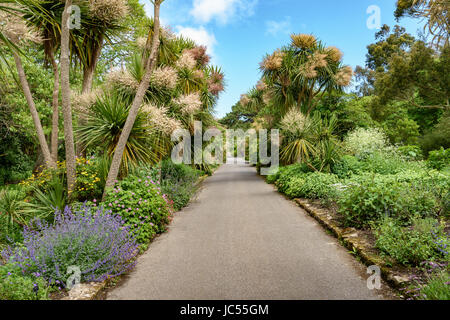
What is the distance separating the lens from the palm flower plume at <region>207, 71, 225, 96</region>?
13.8 m

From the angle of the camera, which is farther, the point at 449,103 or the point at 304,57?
the point at 449,103

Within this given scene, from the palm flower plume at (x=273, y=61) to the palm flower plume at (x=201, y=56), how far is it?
2.92 meters

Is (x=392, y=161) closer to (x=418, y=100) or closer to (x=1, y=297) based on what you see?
(x=1, y=297)

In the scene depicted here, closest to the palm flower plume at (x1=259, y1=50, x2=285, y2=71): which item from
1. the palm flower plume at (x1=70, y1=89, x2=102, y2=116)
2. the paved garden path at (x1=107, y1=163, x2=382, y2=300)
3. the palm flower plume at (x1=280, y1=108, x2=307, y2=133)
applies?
the palm flower plume at (x1=280, y1=108, x2=307, y2=133)

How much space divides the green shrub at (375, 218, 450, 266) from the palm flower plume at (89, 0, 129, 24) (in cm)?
715

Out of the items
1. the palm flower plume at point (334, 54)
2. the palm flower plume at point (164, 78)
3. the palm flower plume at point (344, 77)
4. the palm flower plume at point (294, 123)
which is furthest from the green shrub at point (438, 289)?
the palm flower plume at point (334, 54)

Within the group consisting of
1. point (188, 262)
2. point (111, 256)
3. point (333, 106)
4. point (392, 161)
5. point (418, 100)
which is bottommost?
point (188, 262)

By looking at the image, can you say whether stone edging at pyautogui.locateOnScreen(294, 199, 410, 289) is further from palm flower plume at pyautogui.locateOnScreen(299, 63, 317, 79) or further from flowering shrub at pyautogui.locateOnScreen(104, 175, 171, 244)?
palm flower plume at pyautogui.locateOnScreen(299, 63, 317, 79)

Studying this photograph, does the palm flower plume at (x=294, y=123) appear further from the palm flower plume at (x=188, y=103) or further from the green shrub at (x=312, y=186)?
the palm flower plume at (x=188, y=103)

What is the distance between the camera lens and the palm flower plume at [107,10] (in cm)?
659

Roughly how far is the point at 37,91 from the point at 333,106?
15891 millimetres

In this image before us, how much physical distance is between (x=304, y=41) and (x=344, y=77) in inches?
106

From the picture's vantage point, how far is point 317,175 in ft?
31.4
